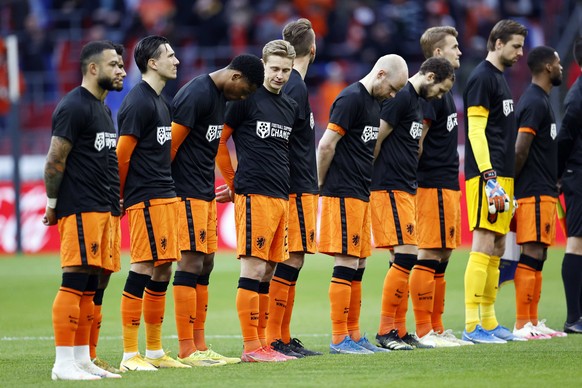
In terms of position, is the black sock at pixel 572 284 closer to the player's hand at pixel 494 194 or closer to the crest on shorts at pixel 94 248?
the player's hand at pixel 494 194

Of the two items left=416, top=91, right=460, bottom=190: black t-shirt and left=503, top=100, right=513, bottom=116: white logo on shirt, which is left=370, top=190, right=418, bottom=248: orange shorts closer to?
left=416, top=91, right=460, bottom=190: black t-shirt

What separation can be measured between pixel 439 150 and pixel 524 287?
1.72 metres

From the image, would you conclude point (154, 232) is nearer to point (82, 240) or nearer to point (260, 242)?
point (82, 240)

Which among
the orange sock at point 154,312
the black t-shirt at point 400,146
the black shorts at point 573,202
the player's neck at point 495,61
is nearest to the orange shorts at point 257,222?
the orange sock at point 154,312

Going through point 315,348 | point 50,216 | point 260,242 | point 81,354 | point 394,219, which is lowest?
point 315,348

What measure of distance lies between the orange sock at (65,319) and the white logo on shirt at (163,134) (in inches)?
57.2

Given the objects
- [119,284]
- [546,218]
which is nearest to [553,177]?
[546,218]

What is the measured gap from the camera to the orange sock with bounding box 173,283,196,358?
29.8ft

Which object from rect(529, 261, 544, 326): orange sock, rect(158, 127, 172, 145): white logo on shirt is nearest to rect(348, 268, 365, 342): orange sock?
rect(529, 261, 544, 326): orange sock

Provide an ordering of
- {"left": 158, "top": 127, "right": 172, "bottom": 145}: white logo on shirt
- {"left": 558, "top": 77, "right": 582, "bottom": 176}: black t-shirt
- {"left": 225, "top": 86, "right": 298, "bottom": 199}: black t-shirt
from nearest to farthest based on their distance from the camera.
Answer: {"left": 158, "top": 127, "right": 172, "bottom": 145}: white logo on shirt → {"left": 225, "top": 86, "right": 298, "bottom": 199}: black t-shirt → {"left": 558, "top": 77, "right": 582, "bottom": 176}: black t-shirt

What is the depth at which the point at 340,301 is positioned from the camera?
980 centimetres

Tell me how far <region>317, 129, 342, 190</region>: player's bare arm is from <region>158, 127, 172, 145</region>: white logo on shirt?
1.58 m

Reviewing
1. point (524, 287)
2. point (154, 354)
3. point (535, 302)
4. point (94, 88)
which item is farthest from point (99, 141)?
point (535, 302)

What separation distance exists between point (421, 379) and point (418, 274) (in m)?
2.81
